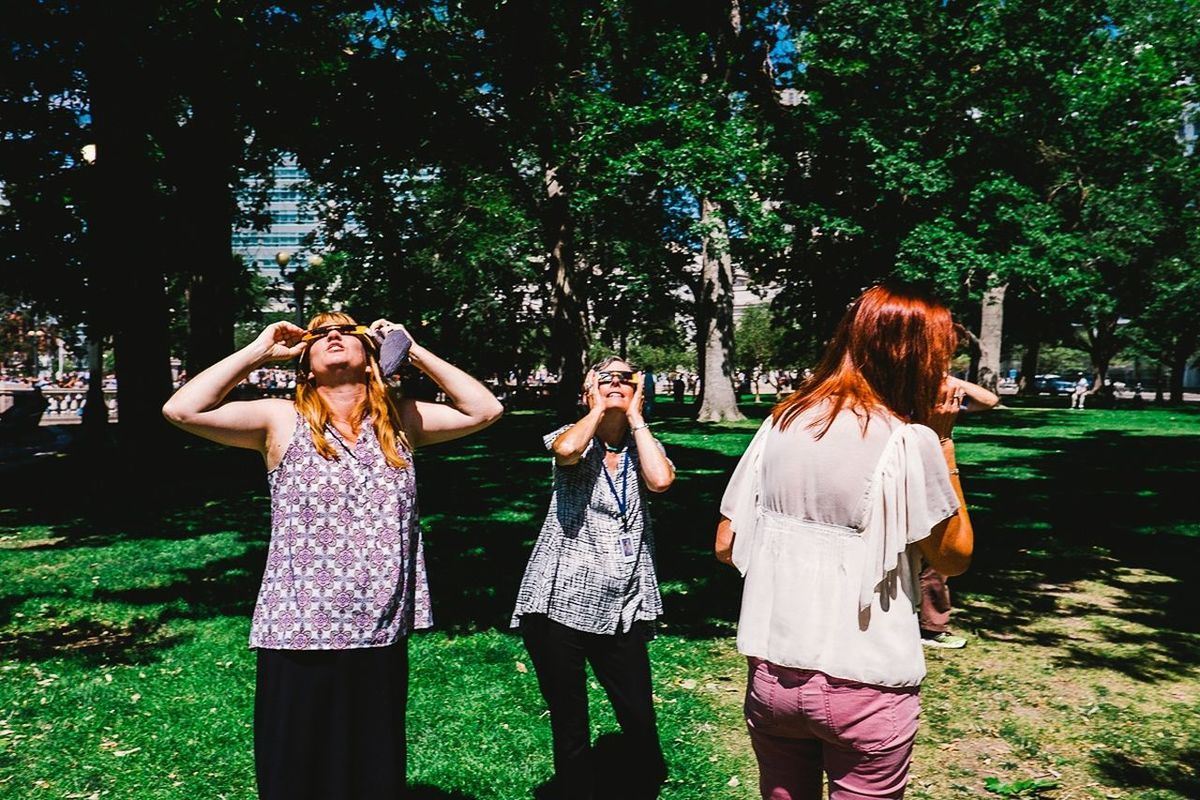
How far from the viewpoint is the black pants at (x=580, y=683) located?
351 cm

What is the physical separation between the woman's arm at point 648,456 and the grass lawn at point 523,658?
169 centimetres

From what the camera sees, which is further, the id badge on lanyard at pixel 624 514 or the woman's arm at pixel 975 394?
the woman's arm at pixel 975 394

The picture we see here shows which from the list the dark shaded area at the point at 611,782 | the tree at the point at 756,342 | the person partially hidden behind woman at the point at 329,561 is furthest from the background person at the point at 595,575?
the tree at the point at 756,342

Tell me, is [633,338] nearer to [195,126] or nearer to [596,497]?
[195,126]

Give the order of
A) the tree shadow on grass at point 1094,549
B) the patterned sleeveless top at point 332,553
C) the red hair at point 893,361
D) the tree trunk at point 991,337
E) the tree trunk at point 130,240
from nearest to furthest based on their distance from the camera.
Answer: the red hair at point 893,361, the patterned sleeveless top at point 332,553, the tree shadow on grass at point 1094,549, the tree trunk at point 130,240, the tree trunk at point 991,337

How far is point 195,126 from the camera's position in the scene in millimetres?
15312

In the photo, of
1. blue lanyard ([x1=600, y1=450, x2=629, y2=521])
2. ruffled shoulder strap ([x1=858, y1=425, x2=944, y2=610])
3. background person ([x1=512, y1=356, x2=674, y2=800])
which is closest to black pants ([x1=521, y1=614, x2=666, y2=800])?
background person ([x1=512, y1=356, x2=674, y2=800])

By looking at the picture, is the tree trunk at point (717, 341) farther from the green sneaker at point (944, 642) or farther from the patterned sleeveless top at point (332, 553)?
the patterned sleeveless top at point (332, 553)

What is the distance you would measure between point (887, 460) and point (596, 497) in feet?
5.20

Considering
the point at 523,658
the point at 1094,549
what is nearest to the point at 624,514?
the point at 523,658

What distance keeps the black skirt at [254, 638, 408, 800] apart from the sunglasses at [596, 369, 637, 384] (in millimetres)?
1312

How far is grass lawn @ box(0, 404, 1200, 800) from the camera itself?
444cm

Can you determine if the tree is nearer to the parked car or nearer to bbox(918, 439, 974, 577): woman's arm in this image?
the parked car

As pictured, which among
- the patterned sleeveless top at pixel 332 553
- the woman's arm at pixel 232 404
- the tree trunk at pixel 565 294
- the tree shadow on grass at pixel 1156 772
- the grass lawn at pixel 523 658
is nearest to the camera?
the patterned sleeveless top at pixel 332 553
